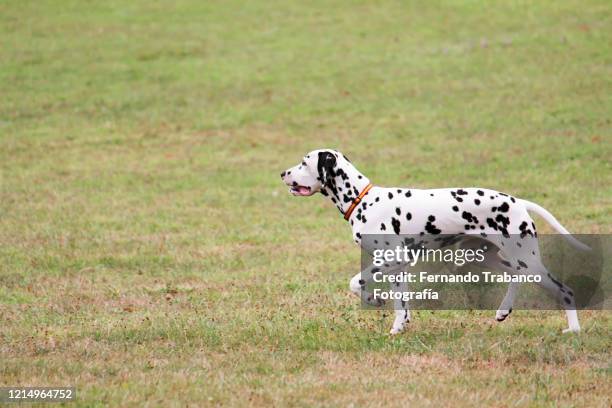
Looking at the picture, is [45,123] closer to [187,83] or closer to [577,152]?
[187,83]

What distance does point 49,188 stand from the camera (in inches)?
896

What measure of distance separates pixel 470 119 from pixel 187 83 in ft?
34.9

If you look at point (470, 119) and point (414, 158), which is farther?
point (470, 119)

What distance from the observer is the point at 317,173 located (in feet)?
35.9

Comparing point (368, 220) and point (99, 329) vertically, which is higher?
point (368, 220)

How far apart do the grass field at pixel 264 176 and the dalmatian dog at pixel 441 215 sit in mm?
570

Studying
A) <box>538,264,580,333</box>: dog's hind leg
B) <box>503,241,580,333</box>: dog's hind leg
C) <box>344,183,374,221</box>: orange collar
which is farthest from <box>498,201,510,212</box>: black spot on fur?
<box>344,183,374,221</box>: orange collar

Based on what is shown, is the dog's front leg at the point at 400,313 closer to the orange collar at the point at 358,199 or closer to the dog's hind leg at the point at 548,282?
the orange collar at the point at 358,199

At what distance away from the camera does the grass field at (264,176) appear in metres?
9.25

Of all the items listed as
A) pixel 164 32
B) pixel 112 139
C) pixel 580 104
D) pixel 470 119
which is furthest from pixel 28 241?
pixel 164 32
